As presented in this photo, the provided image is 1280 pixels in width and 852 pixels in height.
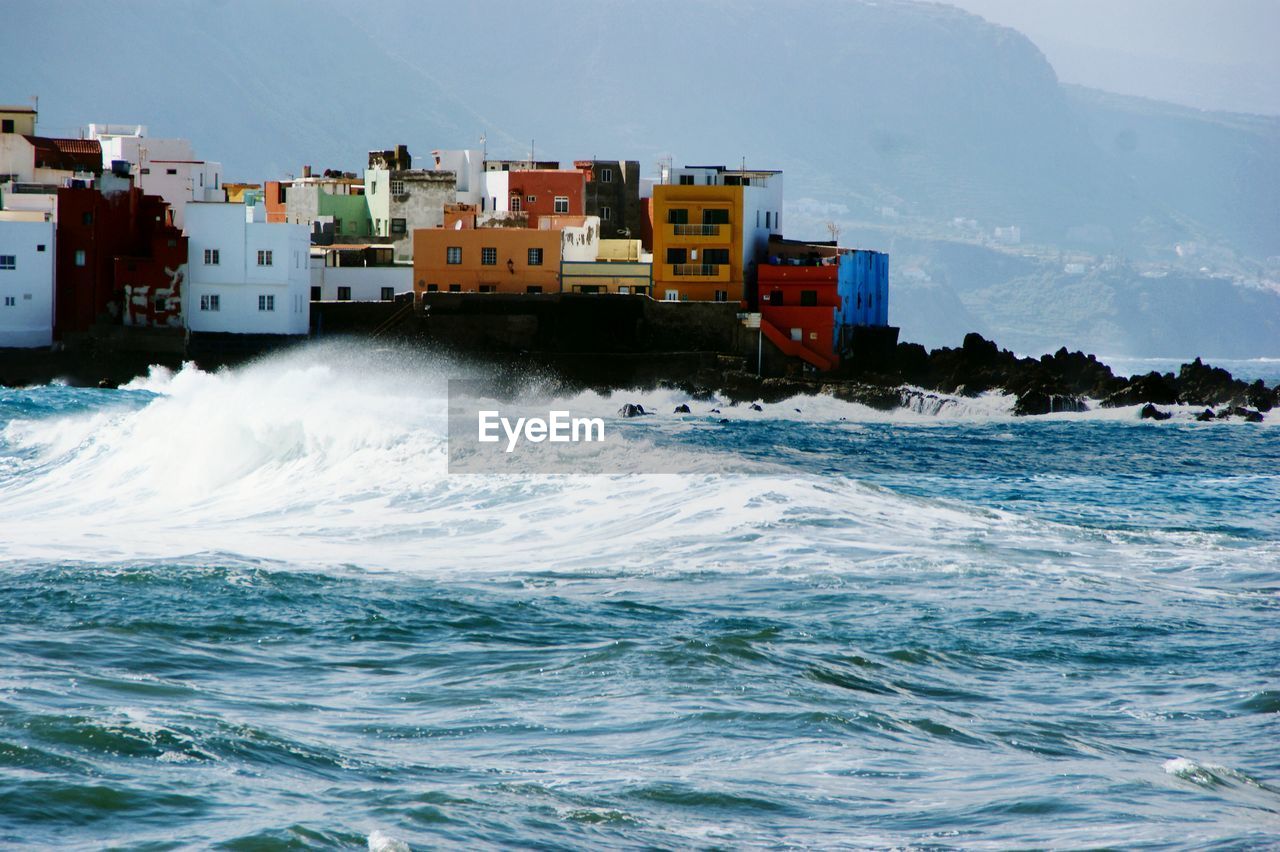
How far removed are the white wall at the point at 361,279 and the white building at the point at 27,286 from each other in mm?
8510

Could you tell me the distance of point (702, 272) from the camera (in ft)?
169

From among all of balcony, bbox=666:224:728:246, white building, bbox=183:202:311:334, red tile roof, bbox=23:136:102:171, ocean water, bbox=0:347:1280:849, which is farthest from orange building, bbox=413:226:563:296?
ocean water, bbox=0:347:1280:849

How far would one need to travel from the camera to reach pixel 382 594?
1364 centimetres

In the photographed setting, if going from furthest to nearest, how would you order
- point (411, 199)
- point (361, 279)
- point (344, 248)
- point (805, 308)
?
point (411, 199) → point (344, 248) → point (361, 279) → point (805, 308)

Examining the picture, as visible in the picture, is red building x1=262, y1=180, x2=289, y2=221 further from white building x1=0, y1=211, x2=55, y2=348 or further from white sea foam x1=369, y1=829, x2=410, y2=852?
white sea foam x1=369, y1=829, x2=410, y2=852

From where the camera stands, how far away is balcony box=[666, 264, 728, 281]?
169 feet

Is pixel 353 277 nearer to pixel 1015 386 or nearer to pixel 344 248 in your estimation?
pixel 344 248

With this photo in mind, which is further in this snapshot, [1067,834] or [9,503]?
[9,503]

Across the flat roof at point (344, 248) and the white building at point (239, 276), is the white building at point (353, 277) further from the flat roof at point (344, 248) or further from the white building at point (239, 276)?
the white building at point (239, 276)

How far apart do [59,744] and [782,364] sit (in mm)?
41281

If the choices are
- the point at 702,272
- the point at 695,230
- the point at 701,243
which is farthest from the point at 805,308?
the point at 695,230

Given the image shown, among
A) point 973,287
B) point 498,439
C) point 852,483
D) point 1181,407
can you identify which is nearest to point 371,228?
point 1181,407

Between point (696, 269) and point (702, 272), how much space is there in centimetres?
21

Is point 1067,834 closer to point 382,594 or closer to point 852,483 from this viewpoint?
point 382,594
